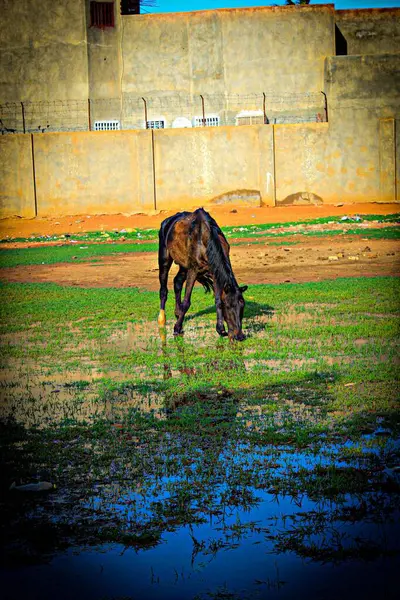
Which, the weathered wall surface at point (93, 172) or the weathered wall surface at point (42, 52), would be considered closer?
the weathered wall surface at point (93, 172)

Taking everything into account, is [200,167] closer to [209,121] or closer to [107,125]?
[209,121]

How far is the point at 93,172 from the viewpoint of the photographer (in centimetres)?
3681

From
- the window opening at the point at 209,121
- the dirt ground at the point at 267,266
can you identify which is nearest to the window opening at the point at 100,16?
the window opening at the point at 209,121

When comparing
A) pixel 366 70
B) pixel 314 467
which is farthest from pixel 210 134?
pixel 314 467

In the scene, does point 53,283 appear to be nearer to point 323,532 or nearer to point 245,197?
point 323,532

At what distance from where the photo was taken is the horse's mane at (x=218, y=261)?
35.9 ft

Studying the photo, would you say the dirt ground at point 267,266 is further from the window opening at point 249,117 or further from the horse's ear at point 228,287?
the window opening at point 249,117

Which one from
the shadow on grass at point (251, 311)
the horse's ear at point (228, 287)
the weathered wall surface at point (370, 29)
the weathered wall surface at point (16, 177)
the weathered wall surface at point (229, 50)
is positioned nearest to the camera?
the horse's ear at point (228, 287)

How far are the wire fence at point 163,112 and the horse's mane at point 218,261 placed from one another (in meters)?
31.7

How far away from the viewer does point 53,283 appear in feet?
62.5

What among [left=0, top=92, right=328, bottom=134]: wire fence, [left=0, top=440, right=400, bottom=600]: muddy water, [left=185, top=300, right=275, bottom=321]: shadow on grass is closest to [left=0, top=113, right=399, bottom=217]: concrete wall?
[left=0, top=92, right=328, bottom=134]: wire fence

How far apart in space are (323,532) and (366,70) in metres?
34.0

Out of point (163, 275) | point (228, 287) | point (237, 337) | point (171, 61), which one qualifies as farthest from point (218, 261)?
point (171, 61)

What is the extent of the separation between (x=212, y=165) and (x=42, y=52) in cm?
1247
